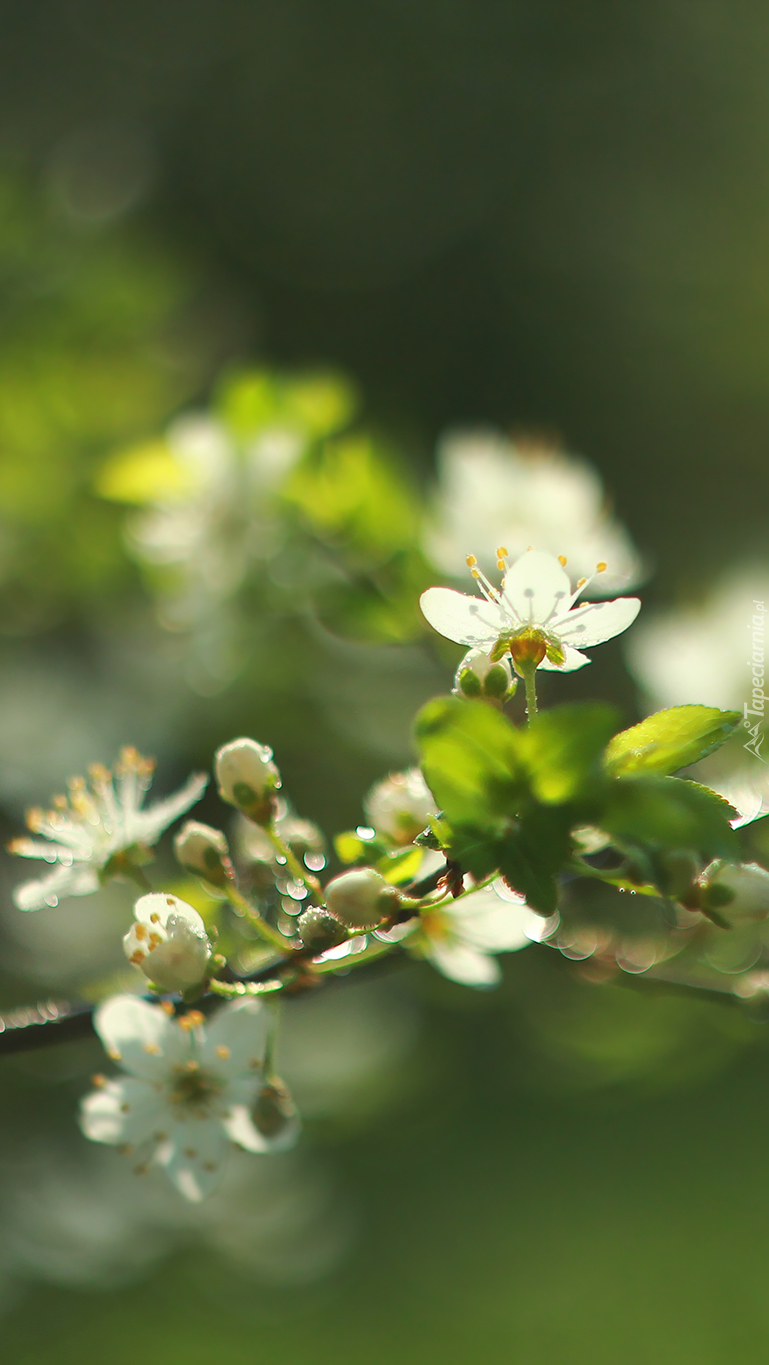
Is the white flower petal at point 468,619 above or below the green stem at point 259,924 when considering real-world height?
above

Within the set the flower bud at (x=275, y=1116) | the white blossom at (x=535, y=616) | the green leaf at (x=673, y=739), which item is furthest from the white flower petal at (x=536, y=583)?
the flower bud at (x=275, y=1116)

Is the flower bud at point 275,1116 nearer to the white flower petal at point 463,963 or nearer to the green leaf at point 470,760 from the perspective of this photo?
the white flower petal at point 463,963

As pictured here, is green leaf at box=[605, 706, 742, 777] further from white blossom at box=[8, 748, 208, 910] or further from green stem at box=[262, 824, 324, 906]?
white blossom at box=[8, 748, 208, 910]

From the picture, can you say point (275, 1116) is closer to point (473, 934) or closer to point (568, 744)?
point (473, 934)

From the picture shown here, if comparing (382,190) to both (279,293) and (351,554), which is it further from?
(351,554)

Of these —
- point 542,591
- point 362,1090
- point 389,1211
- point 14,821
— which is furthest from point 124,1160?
point 389,1211

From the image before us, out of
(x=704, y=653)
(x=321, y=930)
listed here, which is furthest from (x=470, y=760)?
(x=704, y=653)
